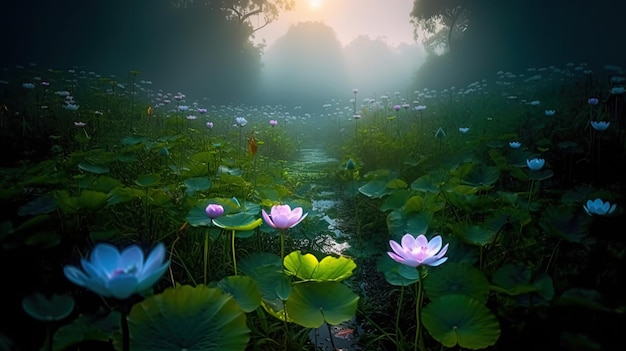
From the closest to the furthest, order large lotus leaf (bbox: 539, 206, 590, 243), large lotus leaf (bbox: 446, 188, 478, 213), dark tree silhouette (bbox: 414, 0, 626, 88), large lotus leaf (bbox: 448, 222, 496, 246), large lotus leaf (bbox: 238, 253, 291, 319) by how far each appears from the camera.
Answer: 1. large lotus leaf (bbox: 539, 206, 590, 243)
2. large lotus leaf (bbox: 238, 253, 291, 319)
3. large lotus leaf (bbox: 448, 222, 496, 246)
4. large lotus leaf (bbox: 446, 188, 478, 213)
5. dark tree silhouette (bbox: 414, 0, 626, 88)

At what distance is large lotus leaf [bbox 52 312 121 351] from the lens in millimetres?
795

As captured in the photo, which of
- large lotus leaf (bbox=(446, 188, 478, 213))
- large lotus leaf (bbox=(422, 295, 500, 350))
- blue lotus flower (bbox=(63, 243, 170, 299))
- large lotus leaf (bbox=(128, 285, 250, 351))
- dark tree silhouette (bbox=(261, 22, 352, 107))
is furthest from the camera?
dark tree silhouette (bbox=(261, 22, 352, 107))

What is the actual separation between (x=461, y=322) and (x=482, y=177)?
1.12 meters

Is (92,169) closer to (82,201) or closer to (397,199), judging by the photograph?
(82,201)

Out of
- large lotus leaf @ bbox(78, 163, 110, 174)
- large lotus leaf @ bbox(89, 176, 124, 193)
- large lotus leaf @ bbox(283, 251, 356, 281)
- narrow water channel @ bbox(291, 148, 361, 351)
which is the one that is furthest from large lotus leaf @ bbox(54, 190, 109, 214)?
narrow water channel @ bbox(291, 148, 361, 351)

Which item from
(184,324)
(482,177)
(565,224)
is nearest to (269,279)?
(184,324)

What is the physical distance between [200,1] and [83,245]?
16636mm

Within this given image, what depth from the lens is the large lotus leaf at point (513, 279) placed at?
952 mm

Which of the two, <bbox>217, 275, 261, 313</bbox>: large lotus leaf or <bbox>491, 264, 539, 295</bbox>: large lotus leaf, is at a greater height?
<bbox>491, 264, 539, 295</bbox>: large lotus leaf

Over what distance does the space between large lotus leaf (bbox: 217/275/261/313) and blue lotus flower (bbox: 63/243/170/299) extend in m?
0.44

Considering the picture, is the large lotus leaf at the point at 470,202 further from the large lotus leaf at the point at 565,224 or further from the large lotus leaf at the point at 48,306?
the large lotus leaf at the point at 48,306

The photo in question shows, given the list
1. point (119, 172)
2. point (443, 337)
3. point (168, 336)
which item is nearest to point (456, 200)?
point (443, 337)

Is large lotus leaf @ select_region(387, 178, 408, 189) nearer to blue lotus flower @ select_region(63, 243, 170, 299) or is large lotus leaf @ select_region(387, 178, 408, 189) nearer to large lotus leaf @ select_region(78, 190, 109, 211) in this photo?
large lotus leaf @ select_region(78, 190, 109, 211)

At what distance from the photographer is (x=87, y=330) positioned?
32.9 inches
